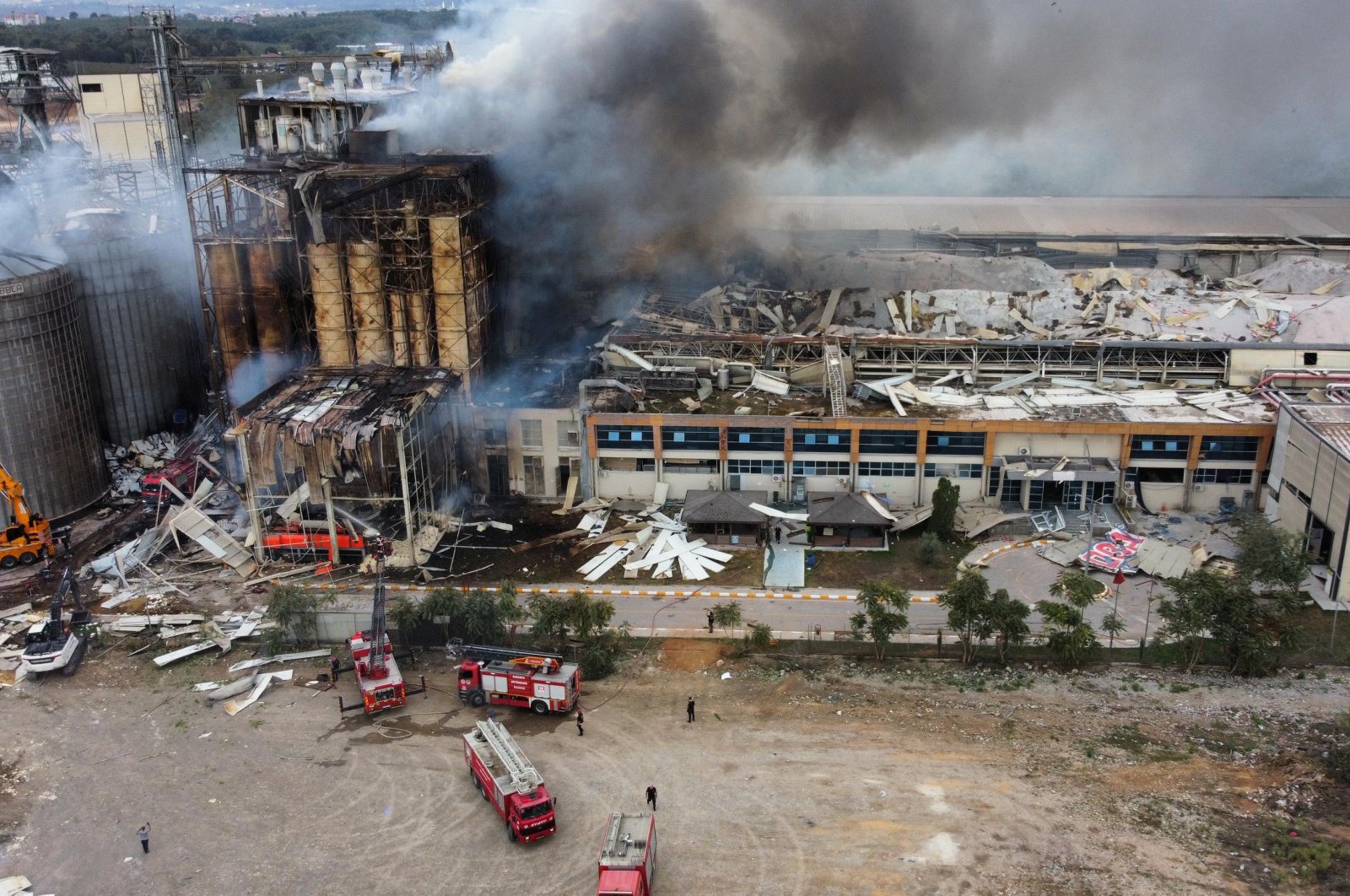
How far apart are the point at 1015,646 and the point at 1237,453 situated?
44.1 ft

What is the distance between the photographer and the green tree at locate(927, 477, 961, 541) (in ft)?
126

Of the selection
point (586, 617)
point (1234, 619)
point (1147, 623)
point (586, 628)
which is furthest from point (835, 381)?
point (1234, 619)

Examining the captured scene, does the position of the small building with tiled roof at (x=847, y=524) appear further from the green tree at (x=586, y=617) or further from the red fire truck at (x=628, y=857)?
the red fire truck at (x=628, y=857)

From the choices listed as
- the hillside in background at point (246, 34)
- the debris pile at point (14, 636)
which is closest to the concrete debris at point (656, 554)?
the debris pile at point (14, 636)

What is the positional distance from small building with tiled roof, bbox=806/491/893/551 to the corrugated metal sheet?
19.0 meters

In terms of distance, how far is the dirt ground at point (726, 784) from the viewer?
2386 cm

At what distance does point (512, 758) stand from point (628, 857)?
4.27 meters

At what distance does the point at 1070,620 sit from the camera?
3073 cm

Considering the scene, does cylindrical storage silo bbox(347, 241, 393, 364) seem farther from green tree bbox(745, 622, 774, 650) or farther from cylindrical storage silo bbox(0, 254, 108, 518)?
green tree bbox(745, 622, 774, 650)

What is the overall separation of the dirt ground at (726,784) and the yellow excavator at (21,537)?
8.70 metres

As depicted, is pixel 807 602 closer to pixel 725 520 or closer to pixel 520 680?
pixel 725 520

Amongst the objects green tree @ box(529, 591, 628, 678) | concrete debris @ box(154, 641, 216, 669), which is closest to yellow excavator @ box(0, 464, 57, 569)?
concrete debris @ box(154, 641, 216, 669)

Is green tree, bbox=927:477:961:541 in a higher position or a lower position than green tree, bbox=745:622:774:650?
higher

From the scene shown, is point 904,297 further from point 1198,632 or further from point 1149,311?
point 1198,632
